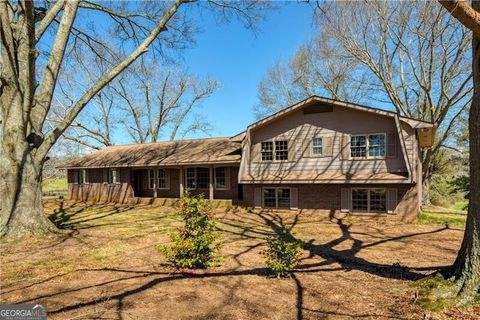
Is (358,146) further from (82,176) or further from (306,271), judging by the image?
(82,176)

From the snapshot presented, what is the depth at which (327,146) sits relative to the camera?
17.4m

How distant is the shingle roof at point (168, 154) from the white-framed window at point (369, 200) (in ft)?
23.4

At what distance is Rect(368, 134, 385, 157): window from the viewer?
634 inches

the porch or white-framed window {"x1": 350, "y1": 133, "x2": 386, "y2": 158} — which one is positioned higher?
white-framed window {"x1": 350, "y1": 133, "x2": 386, "y2": 158}

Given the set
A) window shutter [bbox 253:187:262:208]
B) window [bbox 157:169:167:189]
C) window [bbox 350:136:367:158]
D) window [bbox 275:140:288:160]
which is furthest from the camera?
window [bbox 157:169:167:189]

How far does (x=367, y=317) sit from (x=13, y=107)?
11768 mm

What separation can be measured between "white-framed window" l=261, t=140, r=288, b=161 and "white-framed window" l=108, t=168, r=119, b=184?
1364cm

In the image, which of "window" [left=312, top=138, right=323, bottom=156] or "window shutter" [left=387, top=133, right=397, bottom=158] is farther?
"window" [left=312, top=138, right=323, bottom=156]

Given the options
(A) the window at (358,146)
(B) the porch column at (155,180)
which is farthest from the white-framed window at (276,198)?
(B) the porch column at (155,180)

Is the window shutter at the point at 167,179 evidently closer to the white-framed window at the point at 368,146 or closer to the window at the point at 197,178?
the window at the point at 197,178

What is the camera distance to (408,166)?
14.6m

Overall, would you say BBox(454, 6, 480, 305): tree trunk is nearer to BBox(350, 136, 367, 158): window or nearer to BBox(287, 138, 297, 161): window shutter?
BBox(350, 136, 367, 158): window

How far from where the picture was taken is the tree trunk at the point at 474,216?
5246 mm

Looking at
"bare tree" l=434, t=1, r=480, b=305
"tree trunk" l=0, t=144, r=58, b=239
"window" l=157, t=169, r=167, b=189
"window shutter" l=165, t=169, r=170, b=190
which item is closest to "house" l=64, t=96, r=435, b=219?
"window shutter" l=165, t=169, r=170, b=190
